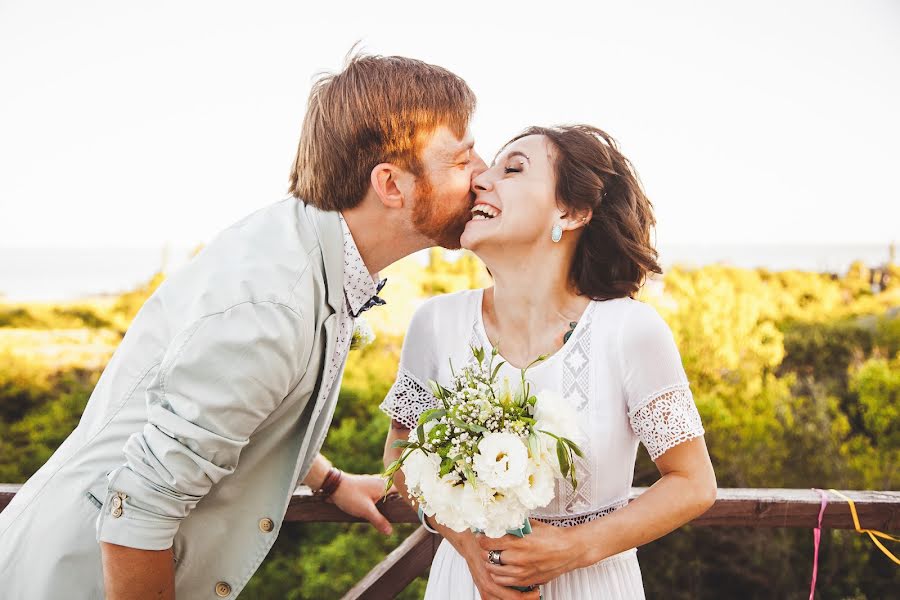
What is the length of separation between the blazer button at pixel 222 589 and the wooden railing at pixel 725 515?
569 millimetres

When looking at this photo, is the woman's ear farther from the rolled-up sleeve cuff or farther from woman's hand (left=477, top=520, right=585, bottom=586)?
the rolled-up sleeve cuff

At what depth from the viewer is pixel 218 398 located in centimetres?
147

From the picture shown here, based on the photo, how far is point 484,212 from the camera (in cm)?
211

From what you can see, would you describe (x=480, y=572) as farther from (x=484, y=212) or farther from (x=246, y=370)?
(x=484, y=212)

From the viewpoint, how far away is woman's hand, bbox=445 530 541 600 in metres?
1.78

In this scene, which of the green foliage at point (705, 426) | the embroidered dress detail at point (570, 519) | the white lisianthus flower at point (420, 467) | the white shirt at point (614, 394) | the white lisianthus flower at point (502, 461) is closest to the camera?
the white lisianthus flower at point (502, 461)

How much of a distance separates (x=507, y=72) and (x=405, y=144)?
1022 centimetres

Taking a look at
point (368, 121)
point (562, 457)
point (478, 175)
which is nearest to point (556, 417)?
point (562, 457)

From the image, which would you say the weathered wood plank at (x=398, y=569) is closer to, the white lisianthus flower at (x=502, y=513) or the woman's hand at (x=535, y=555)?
the woman's hand at (x=535, y=555)

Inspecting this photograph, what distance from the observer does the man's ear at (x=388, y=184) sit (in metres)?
1.99

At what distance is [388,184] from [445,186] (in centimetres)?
19

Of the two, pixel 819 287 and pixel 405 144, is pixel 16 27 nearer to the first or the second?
pixel 405 144

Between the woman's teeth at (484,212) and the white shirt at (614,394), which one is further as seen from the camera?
the woman's teeth at (484,212)

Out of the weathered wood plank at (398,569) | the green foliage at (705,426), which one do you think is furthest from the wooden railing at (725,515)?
the green foliage at (705,426)
